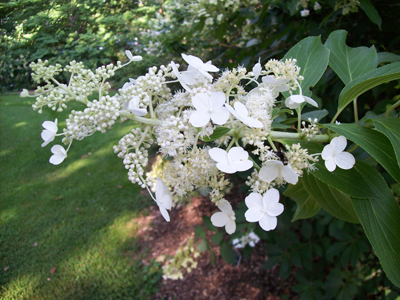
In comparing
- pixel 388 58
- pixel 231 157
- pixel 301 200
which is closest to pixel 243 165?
pixel 231 157

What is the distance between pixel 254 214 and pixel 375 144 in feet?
1.04

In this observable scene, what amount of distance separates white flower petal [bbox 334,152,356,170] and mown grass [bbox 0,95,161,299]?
1.22 m

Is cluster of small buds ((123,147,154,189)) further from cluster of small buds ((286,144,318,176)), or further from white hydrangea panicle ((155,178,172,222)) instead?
cluster of small buds ((286,144,318,176))

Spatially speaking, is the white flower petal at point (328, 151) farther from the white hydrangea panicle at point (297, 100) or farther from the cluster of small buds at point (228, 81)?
the cluster of small buds at point (228, 81)

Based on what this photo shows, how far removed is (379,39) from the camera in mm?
1607

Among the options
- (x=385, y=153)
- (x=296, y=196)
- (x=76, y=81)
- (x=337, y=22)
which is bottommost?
(x=296, y=196)

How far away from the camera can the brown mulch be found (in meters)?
2.51

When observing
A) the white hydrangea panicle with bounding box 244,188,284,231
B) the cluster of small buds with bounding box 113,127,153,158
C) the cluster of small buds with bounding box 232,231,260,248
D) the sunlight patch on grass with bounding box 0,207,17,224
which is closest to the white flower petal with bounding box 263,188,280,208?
the white hydrangea panicle with bounding box 244,188,284,231

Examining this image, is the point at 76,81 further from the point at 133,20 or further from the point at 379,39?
the point at 379,39

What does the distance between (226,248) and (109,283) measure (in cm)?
122

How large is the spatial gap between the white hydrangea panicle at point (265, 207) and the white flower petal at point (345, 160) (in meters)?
0.15

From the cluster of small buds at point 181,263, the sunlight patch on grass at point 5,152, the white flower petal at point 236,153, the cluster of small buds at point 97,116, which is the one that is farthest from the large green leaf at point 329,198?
the sunlight patch on grass at point 5,152

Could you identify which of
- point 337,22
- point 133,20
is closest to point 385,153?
point 337,22

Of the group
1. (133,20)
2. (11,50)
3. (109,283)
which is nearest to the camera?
(11,50)
